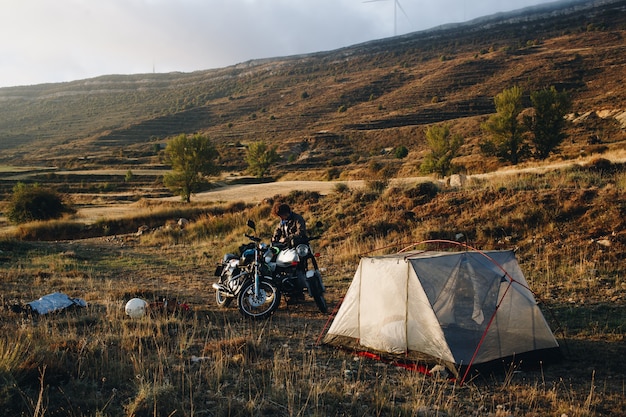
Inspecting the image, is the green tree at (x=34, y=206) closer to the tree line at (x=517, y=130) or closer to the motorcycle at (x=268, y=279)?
the tree line at (x=517, y=130)

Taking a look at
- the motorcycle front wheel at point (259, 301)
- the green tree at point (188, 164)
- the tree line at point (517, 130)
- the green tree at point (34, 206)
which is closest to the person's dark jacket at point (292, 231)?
the motorcycle front wheel at point (259, 301)

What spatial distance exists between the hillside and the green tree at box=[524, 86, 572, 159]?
8.21 ft

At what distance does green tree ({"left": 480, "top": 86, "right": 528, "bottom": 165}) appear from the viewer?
43.7 meters

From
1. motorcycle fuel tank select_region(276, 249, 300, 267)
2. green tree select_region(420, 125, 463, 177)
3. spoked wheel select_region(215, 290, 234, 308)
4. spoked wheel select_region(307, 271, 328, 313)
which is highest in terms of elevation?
green tree select_region(420, 125, 463, 177)

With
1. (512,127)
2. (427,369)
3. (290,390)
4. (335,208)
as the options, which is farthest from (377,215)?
(512,127)

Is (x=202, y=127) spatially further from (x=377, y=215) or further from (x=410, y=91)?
(x=377, y=215)

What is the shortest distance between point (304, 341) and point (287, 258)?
83.2 inches

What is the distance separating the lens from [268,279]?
905 cm

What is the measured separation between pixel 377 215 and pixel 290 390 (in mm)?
15122

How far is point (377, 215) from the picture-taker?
20.0 metres

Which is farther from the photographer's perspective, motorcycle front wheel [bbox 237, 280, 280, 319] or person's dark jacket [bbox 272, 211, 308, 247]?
person's dark jacket [bbox 272, 211, 308, 247]

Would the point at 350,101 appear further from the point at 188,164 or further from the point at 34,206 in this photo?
the point at 34,206

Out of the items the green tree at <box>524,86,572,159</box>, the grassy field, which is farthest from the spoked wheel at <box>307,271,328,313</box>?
the green tree at <box>524,86,572,159</box>

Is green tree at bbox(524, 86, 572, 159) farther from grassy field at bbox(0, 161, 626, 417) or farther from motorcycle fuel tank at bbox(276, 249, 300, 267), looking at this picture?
motorcycle fuel tank at bbox(276, 249, 300, 267)
